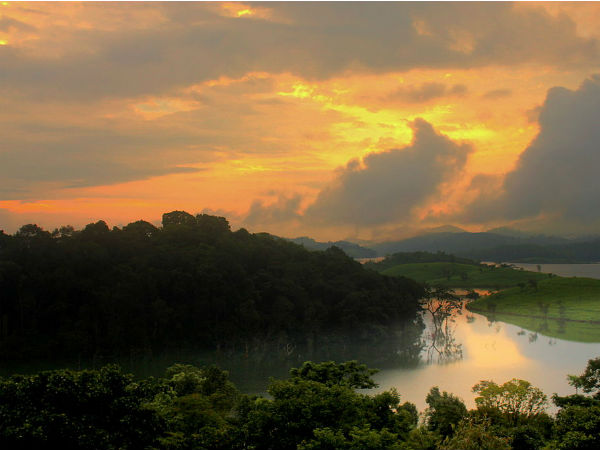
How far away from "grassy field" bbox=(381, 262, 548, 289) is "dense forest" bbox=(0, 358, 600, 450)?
92.2m

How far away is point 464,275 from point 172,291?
84.6 meters

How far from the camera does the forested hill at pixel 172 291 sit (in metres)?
44.4

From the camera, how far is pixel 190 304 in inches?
2031

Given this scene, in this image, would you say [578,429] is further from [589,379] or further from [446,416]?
[589,379]

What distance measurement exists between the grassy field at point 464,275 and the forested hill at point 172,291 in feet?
174

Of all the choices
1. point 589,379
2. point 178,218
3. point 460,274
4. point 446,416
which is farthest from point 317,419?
point 460,274

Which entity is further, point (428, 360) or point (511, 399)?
point (428, 360)

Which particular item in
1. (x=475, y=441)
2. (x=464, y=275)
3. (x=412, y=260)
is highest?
(x=412, y=260)

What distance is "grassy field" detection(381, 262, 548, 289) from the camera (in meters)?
112

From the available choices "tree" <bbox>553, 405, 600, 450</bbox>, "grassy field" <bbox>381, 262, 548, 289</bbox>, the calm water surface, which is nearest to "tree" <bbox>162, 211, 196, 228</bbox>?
the calm water surface

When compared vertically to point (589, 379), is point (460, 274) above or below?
below

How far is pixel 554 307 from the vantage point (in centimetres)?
7500

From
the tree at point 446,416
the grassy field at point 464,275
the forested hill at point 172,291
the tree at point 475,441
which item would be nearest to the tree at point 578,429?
the tree at point 475,441

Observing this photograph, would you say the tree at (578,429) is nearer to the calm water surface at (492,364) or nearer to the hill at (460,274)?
the calm water surface at (492,364)
